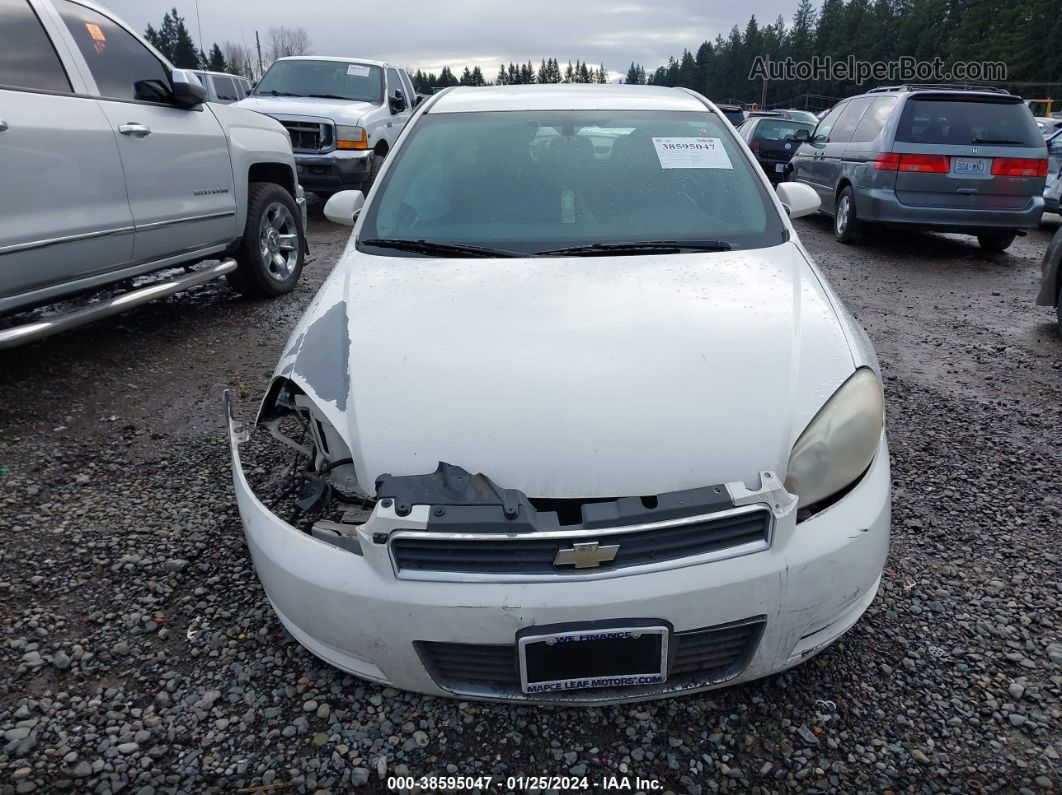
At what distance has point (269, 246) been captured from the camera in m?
5.74

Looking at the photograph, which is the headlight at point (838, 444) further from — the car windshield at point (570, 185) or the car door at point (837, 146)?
the car door at point (837, 146)

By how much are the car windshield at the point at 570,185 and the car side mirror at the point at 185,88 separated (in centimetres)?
207

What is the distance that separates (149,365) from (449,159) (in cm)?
253

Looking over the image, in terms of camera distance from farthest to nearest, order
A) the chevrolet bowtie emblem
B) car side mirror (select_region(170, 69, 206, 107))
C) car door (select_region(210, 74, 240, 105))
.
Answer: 1. car door (select_region(210, 74, 240, 105))
2. car side mirror (select_region(170, 69, 206, 107))
3. the chevrolet bowtie emblem

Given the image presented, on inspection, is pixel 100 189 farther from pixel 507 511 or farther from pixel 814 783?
pixel 814 783

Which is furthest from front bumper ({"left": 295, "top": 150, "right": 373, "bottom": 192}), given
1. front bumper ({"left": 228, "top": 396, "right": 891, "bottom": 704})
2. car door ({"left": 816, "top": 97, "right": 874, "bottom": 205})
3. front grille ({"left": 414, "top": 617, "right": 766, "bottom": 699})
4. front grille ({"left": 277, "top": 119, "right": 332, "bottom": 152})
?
front grille ({"left": 414, "top": 617, "right": 766, "bottom": 699})

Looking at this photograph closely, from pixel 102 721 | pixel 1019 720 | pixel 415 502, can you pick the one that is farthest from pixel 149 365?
pixel 1019 720

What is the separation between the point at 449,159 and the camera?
10.1ft

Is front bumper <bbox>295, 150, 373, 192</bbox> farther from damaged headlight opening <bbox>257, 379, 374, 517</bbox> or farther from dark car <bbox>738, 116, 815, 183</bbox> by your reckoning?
dark car <bbox>738, 116, 815, 183</bbox>

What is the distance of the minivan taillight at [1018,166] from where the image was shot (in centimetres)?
716

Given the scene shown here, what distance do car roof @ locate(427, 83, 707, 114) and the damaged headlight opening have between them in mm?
1757

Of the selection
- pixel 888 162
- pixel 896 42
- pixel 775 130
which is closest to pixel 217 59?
pixel 896 42

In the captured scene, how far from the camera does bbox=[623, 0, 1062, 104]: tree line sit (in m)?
43.6

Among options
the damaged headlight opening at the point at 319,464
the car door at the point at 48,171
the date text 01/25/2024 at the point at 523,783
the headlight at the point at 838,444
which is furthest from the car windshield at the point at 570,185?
the car door at the point at 48,171
